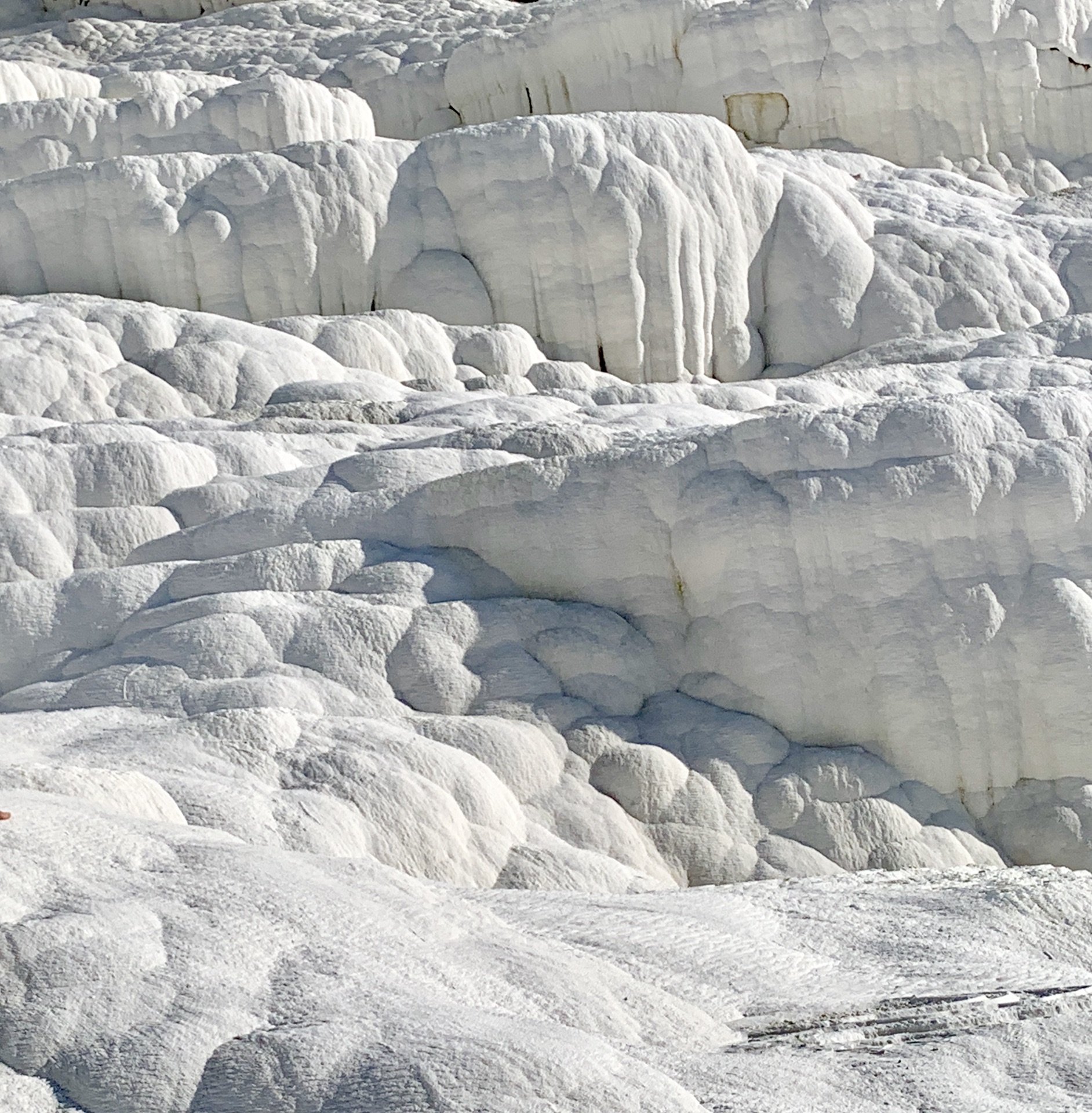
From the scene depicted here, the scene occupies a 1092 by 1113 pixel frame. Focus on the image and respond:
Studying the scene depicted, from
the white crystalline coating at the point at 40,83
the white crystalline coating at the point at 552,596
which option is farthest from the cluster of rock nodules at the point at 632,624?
the white crystalline coating at the point at 40,83

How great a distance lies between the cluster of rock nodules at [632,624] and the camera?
652cm

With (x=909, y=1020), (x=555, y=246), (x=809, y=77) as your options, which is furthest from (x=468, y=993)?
(x=809, y=77)

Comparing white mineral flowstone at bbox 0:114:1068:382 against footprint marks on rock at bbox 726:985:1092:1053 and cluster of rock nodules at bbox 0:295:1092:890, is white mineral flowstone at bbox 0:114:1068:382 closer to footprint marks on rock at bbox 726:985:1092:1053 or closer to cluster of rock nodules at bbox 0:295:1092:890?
cluster of rock nodules at bbox 0:295:1092:890

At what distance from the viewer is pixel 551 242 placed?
12.3 m

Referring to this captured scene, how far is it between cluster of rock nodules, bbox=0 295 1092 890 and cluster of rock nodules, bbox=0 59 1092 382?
3.95 m

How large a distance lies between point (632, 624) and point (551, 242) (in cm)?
553

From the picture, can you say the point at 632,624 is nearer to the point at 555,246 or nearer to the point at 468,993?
the point at 468,993

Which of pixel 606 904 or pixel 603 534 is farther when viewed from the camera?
pixel 603 534

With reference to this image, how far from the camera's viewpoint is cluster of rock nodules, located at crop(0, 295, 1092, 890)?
257 inches

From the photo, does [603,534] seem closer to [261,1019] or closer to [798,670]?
[798,670]

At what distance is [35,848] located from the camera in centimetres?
393

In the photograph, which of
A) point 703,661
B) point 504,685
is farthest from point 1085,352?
point 504,685

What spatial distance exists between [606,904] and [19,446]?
4.67 metres

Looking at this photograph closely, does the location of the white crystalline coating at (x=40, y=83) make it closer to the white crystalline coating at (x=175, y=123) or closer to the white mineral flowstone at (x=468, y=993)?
the white crystalline coating at (x=175, y=123)
